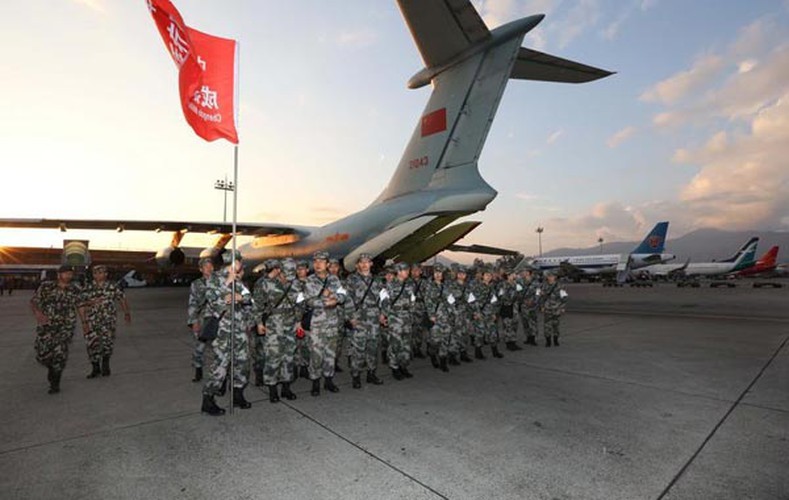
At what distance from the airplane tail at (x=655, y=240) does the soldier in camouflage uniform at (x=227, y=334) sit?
178ft

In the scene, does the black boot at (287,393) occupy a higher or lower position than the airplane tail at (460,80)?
lower

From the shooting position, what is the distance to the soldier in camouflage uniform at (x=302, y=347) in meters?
5.92

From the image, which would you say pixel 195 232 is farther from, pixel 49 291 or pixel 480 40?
pixel 480 40

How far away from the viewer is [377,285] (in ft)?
20.8

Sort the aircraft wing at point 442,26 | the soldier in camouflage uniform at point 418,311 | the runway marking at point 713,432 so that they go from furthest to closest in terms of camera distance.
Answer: the aircraft wing at point 442,26 < the soldier in camouflage uniform at point 418,311 < the runway marking at point 713,432

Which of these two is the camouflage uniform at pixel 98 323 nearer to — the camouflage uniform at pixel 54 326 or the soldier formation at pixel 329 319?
the camouflage uniform at pixel 54 326

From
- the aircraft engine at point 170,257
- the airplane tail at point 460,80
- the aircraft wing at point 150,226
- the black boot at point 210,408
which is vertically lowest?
the black boot at point 210,408

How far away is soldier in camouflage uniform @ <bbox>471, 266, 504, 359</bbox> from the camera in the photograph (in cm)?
786

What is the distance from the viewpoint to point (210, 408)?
15.1 feet

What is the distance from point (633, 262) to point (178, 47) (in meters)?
51.6

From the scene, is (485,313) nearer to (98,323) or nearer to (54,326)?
(98,323)

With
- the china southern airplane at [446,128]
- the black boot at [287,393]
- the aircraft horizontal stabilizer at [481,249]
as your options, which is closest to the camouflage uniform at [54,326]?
the black boot at [287,393]

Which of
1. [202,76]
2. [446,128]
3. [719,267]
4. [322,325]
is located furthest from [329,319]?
[719,267]

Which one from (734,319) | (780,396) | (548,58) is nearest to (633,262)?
(734,319)
